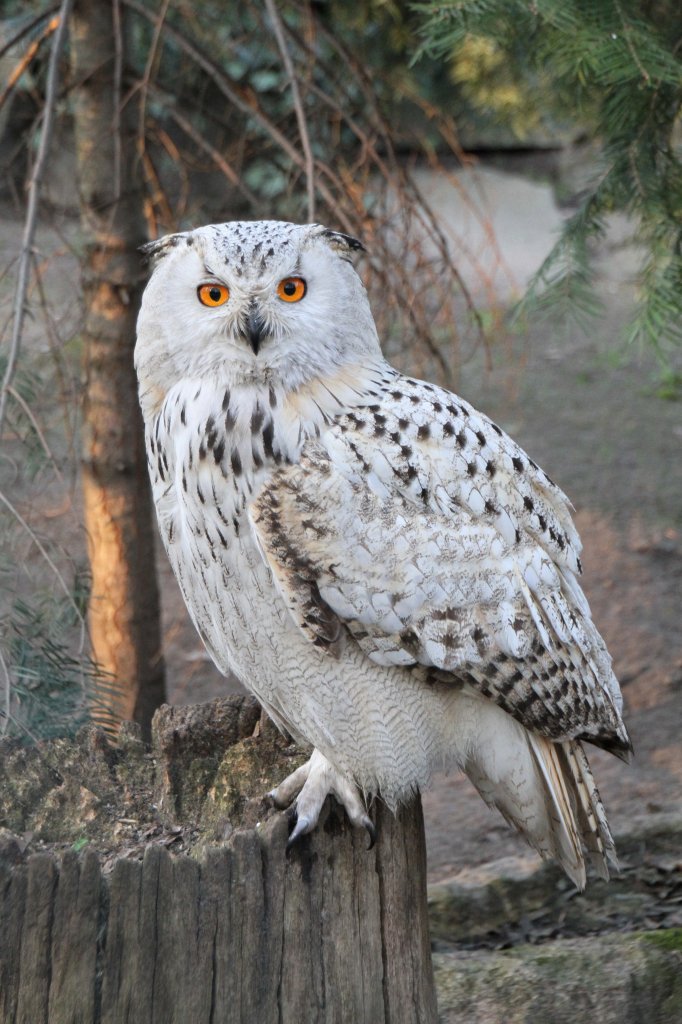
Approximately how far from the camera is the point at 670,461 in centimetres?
721

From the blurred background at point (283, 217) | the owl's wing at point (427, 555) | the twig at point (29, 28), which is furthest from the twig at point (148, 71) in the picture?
the owl's wing at point (427, 555)

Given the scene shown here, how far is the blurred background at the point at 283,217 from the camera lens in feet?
9.62

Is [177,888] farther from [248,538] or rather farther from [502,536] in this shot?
[502,536]

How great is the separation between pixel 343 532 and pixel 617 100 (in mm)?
1422

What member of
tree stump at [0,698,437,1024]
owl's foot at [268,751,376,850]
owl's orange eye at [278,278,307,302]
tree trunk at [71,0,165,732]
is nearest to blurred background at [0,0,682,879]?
tree trunk at [71,0,165,732]

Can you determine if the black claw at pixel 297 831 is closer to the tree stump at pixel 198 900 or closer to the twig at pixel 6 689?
the tree stump at pixel 198 900

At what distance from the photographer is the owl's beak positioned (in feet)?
7.90

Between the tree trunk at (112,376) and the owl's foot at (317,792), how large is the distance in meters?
1.21

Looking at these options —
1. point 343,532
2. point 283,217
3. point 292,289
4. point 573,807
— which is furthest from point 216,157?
point 573,807

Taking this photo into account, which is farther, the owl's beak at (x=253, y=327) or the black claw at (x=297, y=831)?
the owl's beak at (x=253, y=327)

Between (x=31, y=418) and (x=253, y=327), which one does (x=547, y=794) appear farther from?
(x=31, y=418)

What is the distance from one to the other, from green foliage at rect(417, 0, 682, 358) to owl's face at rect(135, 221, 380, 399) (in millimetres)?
690

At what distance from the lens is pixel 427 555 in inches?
96.9

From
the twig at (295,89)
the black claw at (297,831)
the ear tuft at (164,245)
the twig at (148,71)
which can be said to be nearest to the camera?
the black claw at (297,831)
